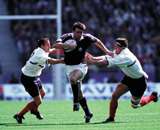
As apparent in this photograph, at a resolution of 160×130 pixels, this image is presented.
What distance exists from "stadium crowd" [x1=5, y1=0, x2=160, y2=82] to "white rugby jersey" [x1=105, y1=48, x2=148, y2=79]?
1626cm

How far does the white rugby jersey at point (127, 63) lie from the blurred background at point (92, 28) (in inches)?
592

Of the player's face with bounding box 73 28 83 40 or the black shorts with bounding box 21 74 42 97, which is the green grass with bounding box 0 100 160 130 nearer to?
the black shorts with bounding box 21 74 42 97

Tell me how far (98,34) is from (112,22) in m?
1.83

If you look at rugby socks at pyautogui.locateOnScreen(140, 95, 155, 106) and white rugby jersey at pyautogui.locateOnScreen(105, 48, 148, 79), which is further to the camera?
rugby socks at pyautogui.locateOnScreen(140, 95, 155, 106)

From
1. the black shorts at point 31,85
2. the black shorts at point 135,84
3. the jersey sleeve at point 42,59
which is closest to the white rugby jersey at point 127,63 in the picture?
the black shorts at point 135,84

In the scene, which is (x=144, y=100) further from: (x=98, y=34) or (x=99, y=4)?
(x=99, y=4)

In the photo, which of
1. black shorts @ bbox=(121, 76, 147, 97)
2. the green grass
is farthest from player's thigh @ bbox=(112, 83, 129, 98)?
the green grass

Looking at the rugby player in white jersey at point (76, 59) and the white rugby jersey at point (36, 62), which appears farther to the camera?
the white rugby jersey at point (36, 62)

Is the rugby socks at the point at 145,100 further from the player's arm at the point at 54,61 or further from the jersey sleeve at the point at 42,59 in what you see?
the jersey sleeve at the point at 42,59

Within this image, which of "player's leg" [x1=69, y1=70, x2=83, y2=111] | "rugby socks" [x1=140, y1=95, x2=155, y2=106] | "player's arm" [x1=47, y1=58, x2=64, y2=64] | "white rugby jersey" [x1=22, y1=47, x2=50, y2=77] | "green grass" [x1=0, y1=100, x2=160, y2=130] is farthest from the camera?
"rugby socks" [x1=140, y1=95, x2=155, y2=106]

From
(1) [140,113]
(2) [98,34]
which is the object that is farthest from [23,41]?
(1) [140,113]

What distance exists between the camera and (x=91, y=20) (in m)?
39.7

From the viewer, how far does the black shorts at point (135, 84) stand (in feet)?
63.9

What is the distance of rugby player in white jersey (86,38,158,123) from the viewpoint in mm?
18906
